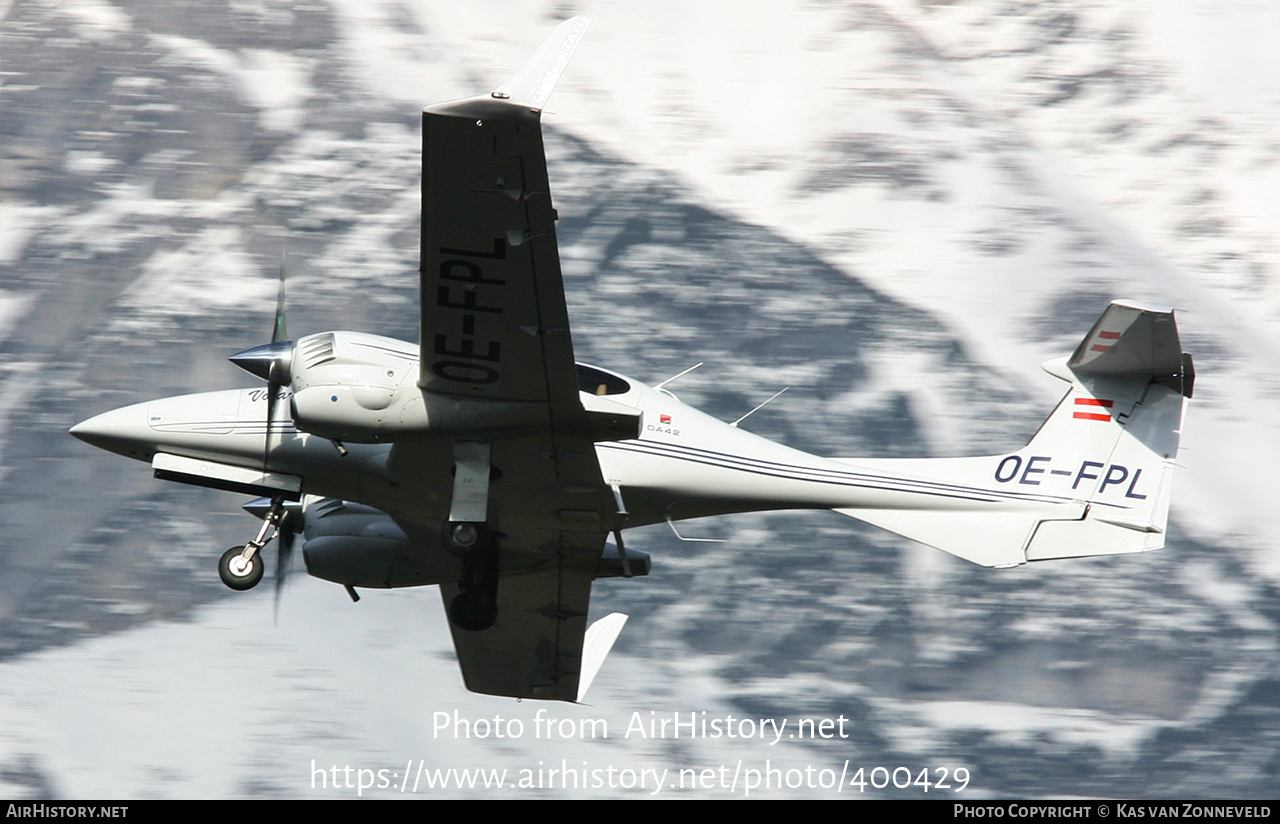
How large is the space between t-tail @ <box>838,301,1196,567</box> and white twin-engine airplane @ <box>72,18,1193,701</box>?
0.09 ft

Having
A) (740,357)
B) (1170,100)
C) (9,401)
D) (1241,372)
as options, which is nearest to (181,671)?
(9,401)

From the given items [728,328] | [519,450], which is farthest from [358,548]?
[728,328]

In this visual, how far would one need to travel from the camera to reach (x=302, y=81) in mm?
117375

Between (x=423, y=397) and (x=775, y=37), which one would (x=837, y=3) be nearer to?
(x=775, y=37)

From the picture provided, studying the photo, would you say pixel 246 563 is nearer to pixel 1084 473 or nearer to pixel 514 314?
pixel 514 314

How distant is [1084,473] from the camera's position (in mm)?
17547

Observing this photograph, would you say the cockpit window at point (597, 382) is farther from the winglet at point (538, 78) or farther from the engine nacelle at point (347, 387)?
the winglet at point (538, 78)

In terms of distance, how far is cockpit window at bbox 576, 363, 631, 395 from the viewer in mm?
15359

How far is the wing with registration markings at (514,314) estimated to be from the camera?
12.4m

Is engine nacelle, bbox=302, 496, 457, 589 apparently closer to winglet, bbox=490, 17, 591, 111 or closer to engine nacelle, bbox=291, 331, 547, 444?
engine nacelle, bbox=291, 331, 547, 444

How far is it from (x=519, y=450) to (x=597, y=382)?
1.21 meters

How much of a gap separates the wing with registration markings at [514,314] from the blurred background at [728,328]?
146ft

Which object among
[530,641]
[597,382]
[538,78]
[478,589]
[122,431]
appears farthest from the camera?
[530,641]
